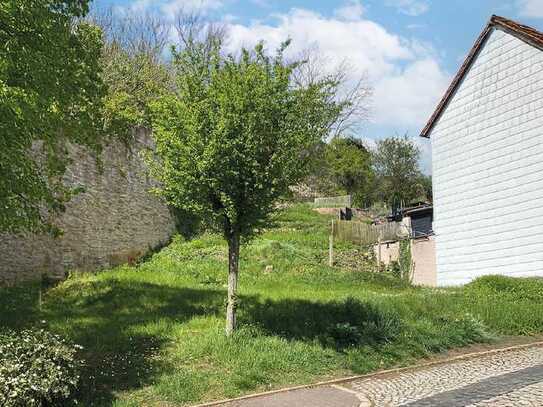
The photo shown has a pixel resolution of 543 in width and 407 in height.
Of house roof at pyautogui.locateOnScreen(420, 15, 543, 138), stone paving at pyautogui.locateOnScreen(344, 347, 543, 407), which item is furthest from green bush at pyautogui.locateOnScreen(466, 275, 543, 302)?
house roof at pyautogui.locateOnScreen(420, 15, 543, 138)

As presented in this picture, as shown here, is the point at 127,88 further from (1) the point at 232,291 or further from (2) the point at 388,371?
(2) the point at 388,371

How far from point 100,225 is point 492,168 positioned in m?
14.8

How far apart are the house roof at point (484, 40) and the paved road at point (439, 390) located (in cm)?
1253

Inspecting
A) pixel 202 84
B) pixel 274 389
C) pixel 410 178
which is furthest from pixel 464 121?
pixel 410 178

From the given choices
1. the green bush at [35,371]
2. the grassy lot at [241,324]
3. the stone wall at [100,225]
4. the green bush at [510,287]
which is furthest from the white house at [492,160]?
the green bush at [35,371]

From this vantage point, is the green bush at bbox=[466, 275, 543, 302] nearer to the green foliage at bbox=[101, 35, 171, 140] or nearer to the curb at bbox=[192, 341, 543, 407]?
the curb at bbox=[192, 341, 543, 407]

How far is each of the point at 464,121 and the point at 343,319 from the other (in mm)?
12791

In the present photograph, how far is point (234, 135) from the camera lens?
10.4m

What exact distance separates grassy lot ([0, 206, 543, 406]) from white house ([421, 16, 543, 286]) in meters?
2.66

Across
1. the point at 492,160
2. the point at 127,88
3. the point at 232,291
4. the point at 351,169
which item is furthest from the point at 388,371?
the point at 351,169

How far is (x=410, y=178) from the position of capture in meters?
53.8

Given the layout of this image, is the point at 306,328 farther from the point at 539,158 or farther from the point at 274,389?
the point at 539,158

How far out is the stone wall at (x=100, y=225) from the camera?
1630cm

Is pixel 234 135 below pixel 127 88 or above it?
below
